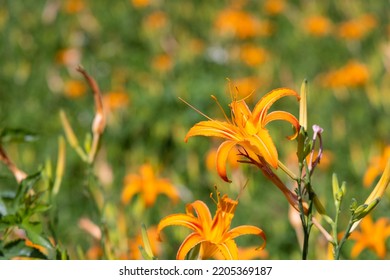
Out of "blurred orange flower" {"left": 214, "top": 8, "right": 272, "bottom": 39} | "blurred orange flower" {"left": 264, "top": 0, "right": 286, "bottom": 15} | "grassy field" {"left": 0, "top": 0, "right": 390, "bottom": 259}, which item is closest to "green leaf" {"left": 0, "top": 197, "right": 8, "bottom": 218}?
"grassy field" {"left": 0, "top": 0, "right": 390, "bottom": 259}

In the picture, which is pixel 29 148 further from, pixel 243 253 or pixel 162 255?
pixel 243 253

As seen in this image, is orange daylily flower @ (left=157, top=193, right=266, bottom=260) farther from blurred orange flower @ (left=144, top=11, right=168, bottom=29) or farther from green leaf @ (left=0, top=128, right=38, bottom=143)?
blurred orange flower @ (left=144, top=11, right=168, bottom=29)

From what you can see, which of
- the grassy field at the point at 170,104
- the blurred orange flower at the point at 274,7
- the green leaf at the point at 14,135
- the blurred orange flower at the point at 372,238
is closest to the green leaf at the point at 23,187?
the grassy field at the point at 170,104

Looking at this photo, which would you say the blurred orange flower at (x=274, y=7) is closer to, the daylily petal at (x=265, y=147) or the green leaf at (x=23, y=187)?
the green leaf at (x=23, y=187)

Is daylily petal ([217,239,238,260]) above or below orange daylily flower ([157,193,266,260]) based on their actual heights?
below

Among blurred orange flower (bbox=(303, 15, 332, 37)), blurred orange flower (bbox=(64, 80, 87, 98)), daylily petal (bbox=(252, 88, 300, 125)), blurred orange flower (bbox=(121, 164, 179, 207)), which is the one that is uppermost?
daylily petal (bbox=(252, 88, 300, 125))

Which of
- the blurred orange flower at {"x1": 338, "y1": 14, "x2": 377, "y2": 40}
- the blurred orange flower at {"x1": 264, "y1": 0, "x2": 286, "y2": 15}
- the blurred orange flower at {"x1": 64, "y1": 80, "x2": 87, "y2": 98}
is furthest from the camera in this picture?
the blurred orange flower at {"x1": 264, "y1": 0, "x2": 286, "y2": 15}
